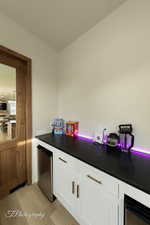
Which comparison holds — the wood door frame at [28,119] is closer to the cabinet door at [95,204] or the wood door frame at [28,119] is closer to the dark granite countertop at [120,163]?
the dark granite countertop at [120,163]

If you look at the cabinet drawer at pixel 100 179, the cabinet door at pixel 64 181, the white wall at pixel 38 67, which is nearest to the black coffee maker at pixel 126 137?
the cabinet drawer at pixel 100 179

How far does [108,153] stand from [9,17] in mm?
2316

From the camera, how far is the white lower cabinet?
934 millimetres

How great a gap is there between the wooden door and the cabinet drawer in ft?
3.90

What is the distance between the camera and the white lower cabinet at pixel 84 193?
0.93m

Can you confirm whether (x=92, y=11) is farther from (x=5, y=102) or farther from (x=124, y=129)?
(x=5, y=102)

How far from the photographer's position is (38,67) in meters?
1.98

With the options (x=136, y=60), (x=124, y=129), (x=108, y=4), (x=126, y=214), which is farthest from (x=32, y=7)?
(x=126, y=214)

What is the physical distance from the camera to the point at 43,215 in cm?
136

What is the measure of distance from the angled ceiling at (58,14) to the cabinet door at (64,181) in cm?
195

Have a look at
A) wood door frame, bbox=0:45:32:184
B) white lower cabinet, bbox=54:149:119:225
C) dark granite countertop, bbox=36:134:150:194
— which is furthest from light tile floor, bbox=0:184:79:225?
dark granite countertop, bbox=36:134:150:194

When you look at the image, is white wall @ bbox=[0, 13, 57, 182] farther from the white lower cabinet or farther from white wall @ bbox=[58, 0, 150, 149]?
the white lower cabinet

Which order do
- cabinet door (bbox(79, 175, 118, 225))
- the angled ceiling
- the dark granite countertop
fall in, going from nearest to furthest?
the dark granite countertop → cabinet door (bbox(79, 175, 118, 225)) → the angled ceiling

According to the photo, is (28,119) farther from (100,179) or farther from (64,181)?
(100,179)
